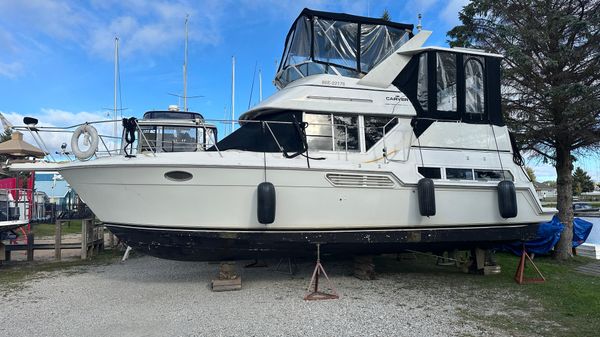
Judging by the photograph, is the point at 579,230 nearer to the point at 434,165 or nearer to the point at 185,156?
the point at 434,165

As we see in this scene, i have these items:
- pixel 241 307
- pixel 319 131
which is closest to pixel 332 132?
pixel 319 131

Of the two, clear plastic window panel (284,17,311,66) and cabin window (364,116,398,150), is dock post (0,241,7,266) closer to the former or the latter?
clear plastic window panel (284,17,311,66)

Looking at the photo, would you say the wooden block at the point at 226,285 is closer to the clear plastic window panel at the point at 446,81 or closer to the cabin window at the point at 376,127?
the cabin window at the point at 376,127

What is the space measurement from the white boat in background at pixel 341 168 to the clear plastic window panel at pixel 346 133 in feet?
0.06

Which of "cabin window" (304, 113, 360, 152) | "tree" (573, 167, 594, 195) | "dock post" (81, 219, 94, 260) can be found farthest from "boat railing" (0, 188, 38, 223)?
"tree" (573, 167, 594, 195)

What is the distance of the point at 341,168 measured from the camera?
625 cm

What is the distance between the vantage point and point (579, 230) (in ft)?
35.5

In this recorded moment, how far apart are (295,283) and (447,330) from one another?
9.89ft

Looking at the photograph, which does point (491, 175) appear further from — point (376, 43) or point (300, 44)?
point (300, 44)

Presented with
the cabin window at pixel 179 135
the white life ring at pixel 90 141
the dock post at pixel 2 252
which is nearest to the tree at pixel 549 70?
the cabin window at pixel 179 135

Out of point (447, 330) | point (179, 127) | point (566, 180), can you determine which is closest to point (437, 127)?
point (447, 330)

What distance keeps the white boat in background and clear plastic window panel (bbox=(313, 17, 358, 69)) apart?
0.07 feet

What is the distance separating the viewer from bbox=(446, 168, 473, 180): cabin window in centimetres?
696

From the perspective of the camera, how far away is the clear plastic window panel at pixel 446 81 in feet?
24.2
